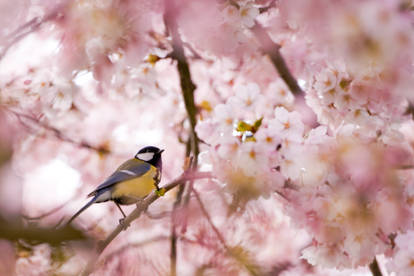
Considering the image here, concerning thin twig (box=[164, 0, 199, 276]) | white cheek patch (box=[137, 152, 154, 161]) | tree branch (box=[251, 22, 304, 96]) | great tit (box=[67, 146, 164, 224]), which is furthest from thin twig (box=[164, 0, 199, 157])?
tree branch (box=[251, 22, 304, 96])

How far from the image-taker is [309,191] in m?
1.70

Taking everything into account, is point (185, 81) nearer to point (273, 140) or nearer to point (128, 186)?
point (128, 186)

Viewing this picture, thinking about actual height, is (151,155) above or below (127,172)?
below

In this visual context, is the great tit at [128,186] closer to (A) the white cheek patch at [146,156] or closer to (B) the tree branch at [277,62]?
(A) the white cheek patch at [146,156]

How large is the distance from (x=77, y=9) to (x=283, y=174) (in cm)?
99

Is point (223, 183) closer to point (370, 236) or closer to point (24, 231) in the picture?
point (370, 236)

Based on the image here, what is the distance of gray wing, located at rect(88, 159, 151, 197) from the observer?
1.88 meters

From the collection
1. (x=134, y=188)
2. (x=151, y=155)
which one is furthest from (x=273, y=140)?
(x=151, y=155)

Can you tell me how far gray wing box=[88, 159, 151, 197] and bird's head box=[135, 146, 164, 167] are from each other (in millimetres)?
187

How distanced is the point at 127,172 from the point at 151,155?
1.37 feet

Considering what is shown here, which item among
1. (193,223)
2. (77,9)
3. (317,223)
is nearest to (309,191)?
(317,223)

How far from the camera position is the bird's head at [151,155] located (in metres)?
2.36

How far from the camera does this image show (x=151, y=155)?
2.41m

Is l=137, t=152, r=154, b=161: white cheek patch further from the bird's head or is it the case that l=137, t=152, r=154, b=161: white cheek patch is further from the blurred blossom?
the blurred blossom
